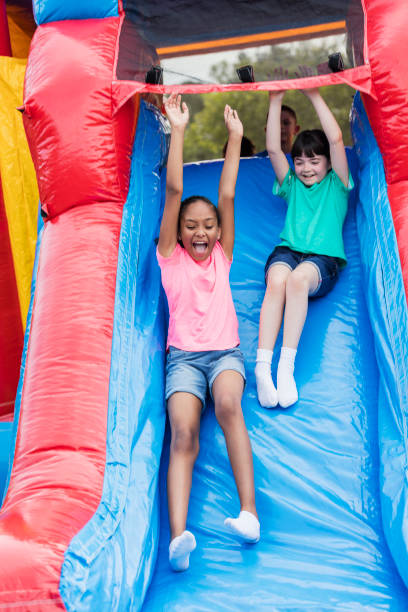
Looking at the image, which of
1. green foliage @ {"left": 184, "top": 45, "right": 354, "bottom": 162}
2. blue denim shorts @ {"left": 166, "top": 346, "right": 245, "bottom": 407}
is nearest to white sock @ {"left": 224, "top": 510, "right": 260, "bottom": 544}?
blue denim shorts @ {"left": 166, "top": 346, "right": 245, "bottom": 407}

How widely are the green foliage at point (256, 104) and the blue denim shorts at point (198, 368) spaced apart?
102cm

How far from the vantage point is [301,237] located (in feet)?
8.31

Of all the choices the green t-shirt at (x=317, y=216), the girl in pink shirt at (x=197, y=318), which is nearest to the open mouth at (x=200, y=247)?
the girl in pink shirt at (x=197, y=318)

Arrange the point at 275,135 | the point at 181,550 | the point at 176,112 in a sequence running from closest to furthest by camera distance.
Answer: the point at 181,550 → the point at 176,112 → the point at 275,135

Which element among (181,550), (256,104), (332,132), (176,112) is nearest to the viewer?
(181,550)

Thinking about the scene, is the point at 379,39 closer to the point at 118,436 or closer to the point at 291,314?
the point at 291,314

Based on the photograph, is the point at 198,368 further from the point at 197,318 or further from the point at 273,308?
the point at 273,308

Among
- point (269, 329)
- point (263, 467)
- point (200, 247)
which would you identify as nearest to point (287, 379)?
point (269, 329)

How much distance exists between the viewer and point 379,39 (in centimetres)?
231

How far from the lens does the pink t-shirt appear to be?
2.17 m

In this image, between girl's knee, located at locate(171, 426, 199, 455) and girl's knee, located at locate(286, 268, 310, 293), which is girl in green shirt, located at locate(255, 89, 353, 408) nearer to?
girl's knee, located at locate(286, 268, 310, 293)

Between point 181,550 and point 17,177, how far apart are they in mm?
1879

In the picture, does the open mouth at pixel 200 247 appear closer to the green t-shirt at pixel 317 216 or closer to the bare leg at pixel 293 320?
the bare leg at pixel 293 320

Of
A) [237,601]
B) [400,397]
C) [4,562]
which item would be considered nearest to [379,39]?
[400,397]
